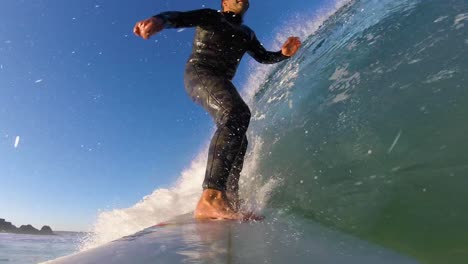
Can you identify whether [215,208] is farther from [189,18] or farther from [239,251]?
[189,18]

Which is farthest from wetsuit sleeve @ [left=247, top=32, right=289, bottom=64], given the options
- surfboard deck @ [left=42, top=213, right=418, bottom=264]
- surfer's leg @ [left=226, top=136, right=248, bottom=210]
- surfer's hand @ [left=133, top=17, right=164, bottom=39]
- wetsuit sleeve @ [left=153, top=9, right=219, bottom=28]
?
surfboard deck @ [left=42, top=213, right=418, bottom=264]

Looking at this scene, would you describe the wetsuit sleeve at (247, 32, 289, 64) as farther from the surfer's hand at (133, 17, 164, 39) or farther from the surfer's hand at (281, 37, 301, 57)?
the surfer's hand at (133, 17, 164, 39)

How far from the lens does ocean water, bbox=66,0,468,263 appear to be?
232 cm

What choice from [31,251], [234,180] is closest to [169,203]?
[234,180]

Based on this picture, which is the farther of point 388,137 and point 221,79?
point 221,79

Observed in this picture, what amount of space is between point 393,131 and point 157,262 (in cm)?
266

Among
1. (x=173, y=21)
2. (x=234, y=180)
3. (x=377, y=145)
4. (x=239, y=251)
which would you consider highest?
(x=173, y=21)

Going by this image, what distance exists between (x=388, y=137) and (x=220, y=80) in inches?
59.4

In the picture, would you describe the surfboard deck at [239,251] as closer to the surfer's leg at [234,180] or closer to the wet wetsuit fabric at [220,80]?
the wet wetsuit fabric at [220,80]

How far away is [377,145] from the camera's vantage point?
10.5 feet

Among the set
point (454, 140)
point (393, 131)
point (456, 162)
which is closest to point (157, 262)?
Answer: point (456, 162)

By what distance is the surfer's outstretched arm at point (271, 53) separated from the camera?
3785mm

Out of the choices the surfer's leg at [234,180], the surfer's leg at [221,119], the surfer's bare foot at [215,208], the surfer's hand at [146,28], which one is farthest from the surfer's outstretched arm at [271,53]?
the surfer's bare foot at [215,208]

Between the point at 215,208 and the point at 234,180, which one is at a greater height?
the point at 234,180
